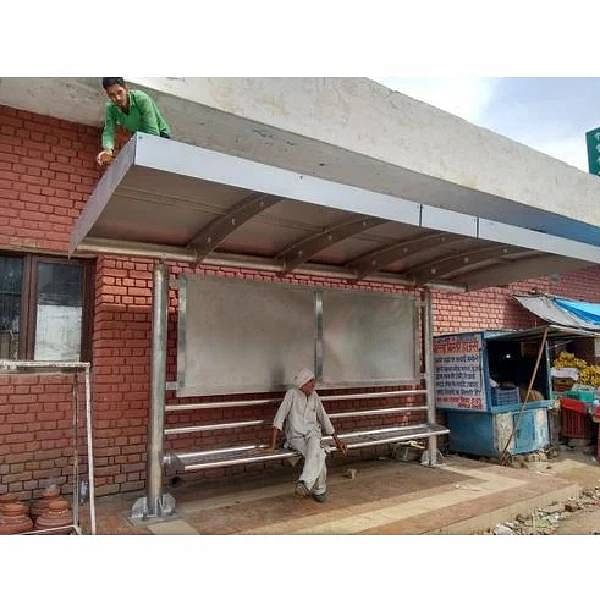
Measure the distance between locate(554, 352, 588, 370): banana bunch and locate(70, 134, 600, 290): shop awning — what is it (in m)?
4.98

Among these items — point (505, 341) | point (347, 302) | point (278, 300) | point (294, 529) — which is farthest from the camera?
point (505, 341)

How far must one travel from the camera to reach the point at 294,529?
4.63 m

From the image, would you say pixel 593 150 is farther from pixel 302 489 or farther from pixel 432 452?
pixel 302 489

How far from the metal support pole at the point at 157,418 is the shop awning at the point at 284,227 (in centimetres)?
42

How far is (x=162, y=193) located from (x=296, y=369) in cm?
304

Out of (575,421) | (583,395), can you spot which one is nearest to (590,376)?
(583,395)

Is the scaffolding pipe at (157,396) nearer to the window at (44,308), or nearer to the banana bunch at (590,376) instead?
the window at (44,308)

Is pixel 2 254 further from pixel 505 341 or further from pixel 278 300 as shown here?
pixel 505 341

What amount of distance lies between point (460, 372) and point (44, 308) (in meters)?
5.82

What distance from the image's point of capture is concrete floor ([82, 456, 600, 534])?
15.4 feet

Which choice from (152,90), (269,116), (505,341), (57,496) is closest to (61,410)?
(57,496)

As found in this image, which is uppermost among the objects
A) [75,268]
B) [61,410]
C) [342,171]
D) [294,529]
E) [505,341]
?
[342,171]

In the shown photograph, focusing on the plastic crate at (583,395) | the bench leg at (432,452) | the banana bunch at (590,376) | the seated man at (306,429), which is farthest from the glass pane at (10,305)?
the banana bunch at (590,376)

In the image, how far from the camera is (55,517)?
14.3ft
